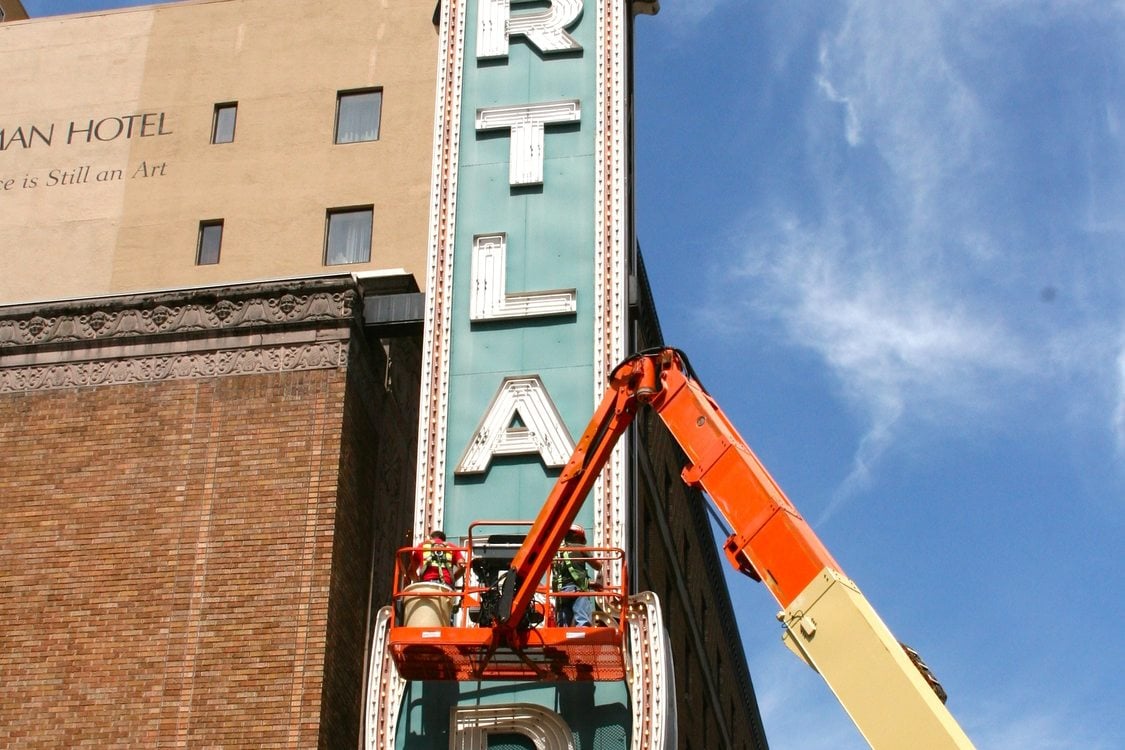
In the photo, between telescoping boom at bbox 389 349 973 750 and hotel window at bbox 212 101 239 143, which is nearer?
telescoping boom at bbox 389 349 973 750

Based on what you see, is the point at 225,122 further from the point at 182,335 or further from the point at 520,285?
the point at 520,285

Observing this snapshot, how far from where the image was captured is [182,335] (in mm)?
28688

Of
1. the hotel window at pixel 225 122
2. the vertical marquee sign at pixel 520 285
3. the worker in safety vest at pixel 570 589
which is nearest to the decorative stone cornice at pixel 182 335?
the vertical marquee sign at pixel 520 285

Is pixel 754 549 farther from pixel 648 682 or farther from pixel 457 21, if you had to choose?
pixel 457 21

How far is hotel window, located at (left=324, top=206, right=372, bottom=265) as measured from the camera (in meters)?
32.7

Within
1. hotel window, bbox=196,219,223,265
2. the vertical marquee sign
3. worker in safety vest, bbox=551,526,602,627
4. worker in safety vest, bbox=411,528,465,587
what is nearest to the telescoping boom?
worker in safety vest, bbox=551,526,602,627

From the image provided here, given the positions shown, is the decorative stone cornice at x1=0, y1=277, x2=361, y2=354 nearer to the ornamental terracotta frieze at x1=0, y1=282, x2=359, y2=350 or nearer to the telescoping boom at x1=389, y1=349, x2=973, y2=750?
the ornamental terracotta frieze at x1=0, y1=282, x2=359, y2=350

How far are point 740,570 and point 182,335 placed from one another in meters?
11.7

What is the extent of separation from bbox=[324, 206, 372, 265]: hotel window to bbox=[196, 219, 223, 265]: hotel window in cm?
210

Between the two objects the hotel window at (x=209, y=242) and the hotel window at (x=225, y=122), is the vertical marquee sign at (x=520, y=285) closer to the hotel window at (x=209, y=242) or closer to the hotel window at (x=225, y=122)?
the hotel window at (x=209, y=242)

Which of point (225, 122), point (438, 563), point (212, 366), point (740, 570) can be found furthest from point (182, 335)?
point (740, 570)

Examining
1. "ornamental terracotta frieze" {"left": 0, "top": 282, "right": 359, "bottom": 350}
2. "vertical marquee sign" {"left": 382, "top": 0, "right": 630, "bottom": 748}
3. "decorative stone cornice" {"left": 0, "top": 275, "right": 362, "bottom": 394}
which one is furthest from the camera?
"ornamental terracotta frieze" {"left": 0, "top": 282, "right": 359, "bottom": 350}

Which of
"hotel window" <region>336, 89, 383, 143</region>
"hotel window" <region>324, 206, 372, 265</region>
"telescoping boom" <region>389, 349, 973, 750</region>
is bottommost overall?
"telescoping boom" <region>389, 349, 973, 750</region>

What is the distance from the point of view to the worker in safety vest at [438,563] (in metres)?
24.3
